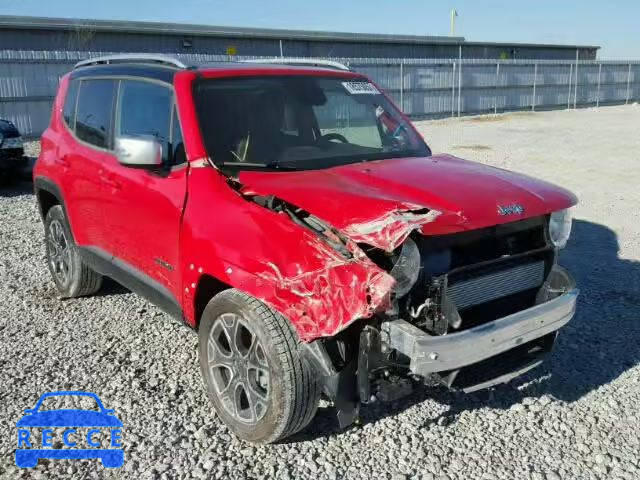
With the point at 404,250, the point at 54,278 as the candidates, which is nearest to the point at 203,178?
the point at 404,250

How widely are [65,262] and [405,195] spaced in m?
3.58

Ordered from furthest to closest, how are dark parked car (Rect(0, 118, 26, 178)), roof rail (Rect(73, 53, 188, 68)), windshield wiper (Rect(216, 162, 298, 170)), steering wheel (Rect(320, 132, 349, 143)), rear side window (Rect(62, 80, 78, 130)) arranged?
dark parked car (Rect(0, 118, 26, 178))
rear side window (Rect(62, 80, 78, 130))
steering wheel (Rect(320, 132, 349, 143))
roof rail (Rect(73, 53, 188, 68))
windshield wiper (Rect(216, 162, 298, 170))

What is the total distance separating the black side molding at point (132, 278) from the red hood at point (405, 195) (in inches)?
38.1

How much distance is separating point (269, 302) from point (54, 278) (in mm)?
3507

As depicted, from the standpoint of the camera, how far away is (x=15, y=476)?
303 centimetres

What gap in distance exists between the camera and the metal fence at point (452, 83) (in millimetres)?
17344

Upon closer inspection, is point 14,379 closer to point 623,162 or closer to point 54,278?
point 54,278

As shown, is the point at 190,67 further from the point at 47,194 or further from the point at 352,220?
the point at 47,194

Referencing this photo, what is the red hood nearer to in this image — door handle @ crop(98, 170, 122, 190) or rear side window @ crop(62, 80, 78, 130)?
door handle @ crop(98, 170, 122, 190)

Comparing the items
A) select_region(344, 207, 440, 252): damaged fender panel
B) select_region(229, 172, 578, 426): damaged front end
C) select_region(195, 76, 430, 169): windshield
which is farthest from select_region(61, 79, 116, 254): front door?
select_region(344, 207, 440, 252): damaged fender panel

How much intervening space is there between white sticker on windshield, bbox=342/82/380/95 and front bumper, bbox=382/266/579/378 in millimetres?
2153

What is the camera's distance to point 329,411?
359cm

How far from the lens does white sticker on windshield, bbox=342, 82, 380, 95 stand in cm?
450

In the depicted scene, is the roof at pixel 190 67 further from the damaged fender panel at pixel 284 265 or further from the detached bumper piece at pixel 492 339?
the detached bumper piece at pixel 492 339
